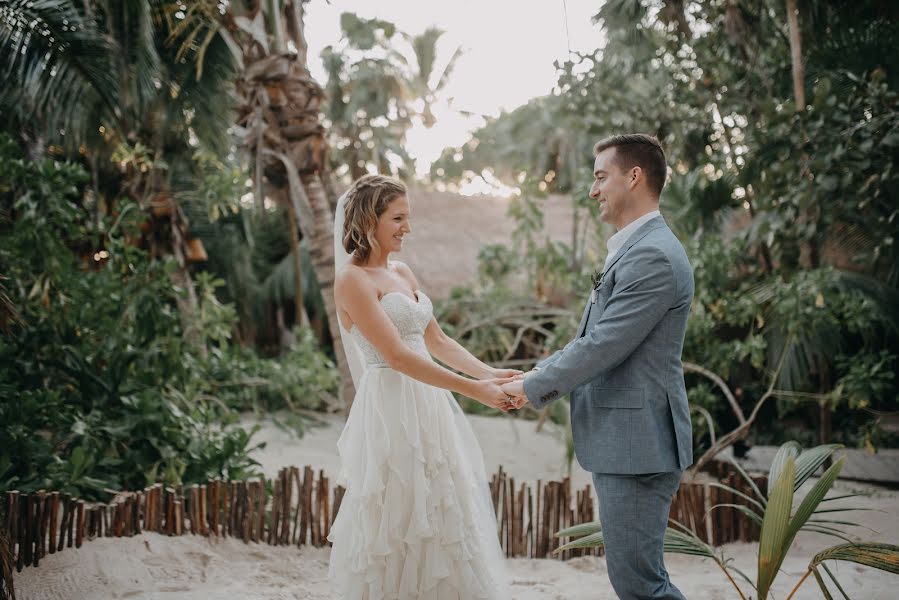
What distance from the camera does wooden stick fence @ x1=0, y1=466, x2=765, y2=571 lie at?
4020mm

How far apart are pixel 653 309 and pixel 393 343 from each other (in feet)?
3.19

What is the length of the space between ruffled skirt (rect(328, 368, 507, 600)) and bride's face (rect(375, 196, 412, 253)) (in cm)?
51

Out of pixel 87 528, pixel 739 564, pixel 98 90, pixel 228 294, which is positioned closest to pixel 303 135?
pixel 98 90

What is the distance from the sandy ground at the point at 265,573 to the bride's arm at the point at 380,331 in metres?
1.03

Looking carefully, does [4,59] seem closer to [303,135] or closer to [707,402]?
Answer: [303,135]

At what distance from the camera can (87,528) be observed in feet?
13.0

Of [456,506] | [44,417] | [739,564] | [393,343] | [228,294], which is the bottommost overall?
[739,564]

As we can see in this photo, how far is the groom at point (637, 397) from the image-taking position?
2.41 m

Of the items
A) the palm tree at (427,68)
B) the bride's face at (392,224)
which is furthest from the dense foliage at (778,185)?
the palm tree at (427,68)

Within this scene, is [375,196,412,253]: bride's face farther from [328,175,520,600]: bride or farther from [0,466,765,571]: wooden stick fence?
[0,466,765,571]: wooden stick fence

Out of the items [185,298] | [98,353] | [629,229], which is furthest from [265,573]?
[185,298]

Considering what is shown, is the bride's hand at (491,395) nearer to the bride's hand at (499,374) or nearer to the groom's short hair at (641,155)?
the bride's hand at (499,374)

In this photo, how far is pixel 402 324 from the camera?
295cm

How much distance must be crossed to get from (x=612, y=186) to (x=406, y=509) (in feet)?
4.67
